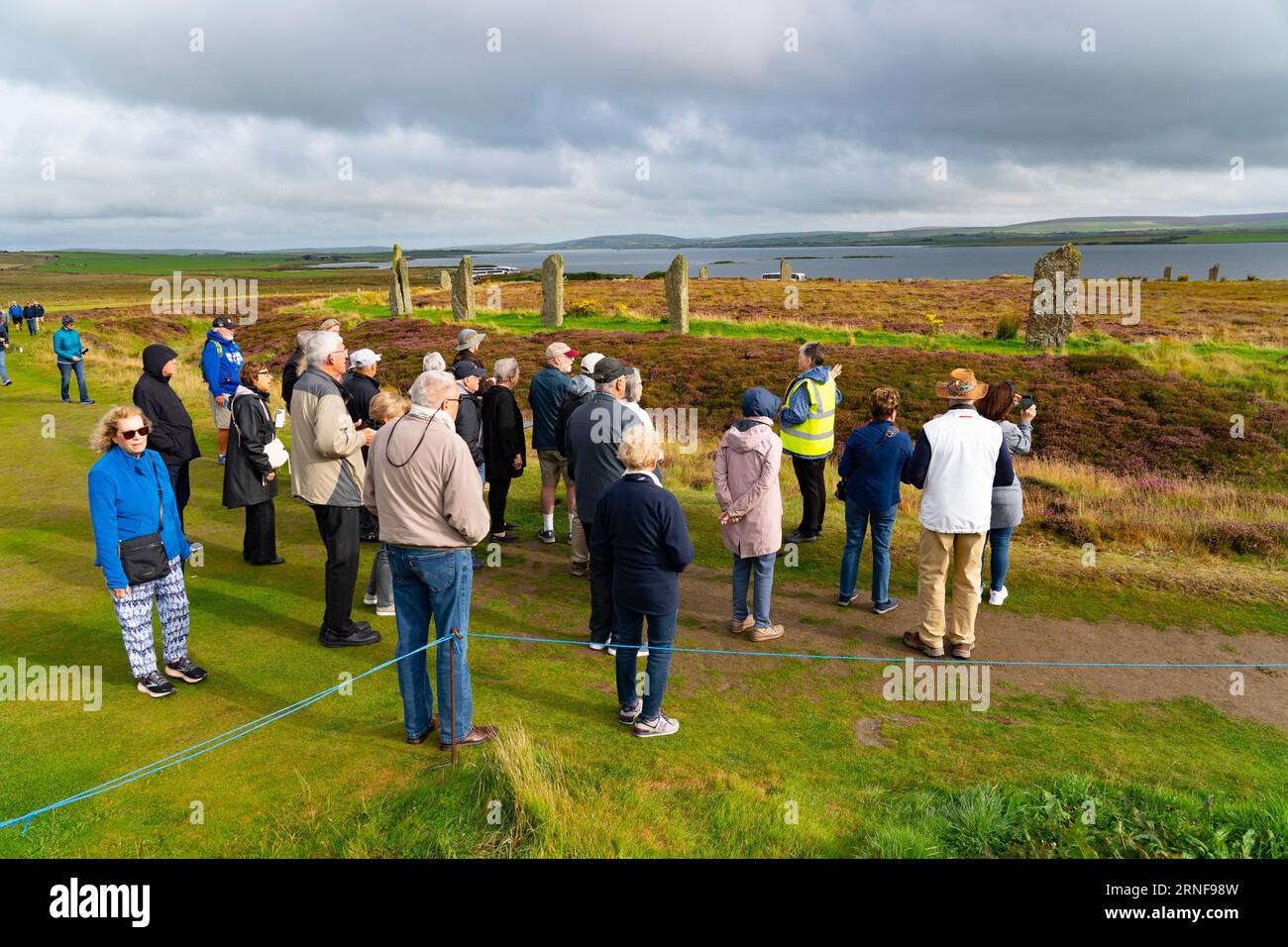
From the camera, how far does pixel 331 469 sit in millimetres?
6570

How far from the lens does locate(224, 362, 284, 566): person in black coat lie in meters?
8.00

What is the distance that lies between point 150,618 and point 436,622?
2.44 meters

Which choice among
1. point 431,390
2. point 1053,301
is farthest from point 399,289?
point 431,390

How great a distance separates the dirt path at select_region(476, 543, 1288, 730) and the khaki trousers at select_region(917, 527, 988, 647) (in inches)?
11.6

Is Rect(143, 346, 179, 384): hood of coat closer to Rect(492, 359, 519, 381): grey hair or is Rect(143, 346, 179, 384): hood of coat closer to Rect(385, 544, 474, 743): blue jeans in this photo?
Rect(492, 359, 519, 381): grey hair

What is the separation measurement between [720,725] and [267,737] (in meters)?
3.12

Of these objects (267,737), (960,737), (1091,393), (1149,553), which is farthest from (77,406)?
(1091,393)

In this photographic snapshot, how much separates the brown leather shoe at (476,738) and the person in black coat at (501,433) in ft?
14.7

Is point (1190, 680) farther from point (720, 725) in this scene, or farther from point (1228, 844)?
point (720, 725)

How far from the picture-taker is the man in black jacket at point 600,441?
704cm

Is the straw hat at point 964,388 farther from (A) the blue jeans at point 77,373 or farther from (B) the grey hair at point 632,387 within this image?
(A) the blue jeans at point 77,373

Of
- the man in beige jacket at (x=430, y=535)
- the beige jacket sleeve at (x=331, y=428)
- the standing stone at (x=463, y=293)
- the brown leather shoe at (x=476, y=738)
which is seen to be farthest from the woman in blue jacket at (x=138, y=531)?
the standing stone at (x=463, y=293)

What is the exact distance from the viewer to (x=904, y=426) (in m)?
→ 17.8
